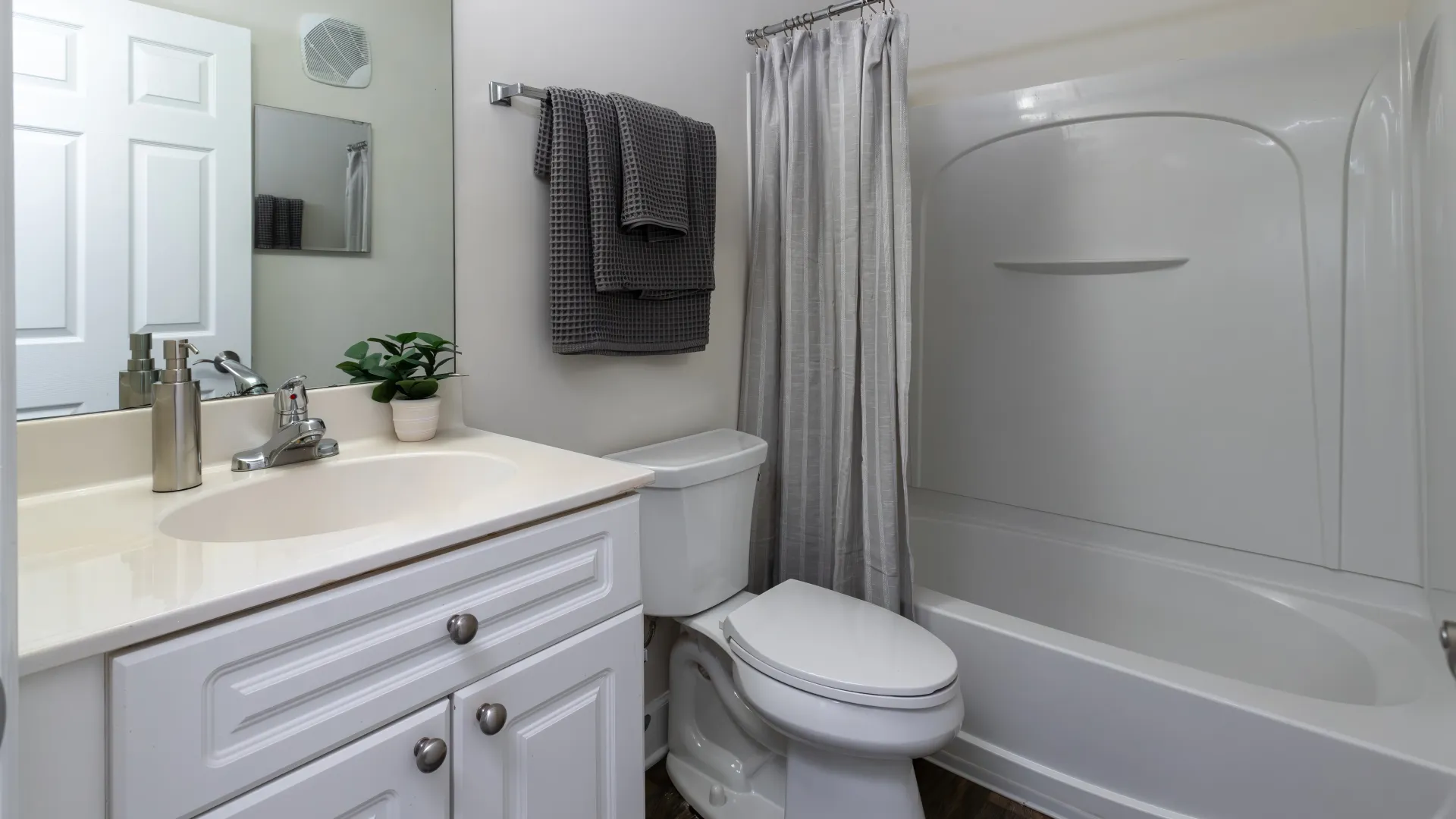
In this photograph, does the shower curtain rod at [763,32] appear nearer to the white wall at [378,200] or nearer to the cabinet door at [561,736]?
the white wall at [378,200]

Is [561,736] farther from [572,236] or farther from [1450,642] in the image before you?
[1450,642]

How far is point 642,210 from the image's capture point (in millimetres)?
1421

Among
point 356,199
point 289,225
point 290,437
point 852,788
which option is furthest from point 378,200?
point 852,788

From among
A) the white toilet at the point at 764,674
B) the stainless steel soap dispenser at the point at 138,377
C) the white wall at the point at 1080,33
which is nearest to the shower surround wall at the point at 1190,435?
the white wall at the point at 1080,33

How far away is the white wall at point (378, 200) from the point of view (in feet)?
3.56

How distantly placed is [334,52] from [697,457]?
3.23 feet

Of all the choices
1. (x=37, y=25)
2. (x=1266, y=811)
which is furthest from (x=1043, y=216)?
(x=37, y=25)

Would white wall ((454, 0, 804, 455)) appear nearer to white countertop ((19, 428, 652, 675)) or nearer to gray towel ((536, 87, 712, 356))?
gray towel ((536, 87, 712, 356))

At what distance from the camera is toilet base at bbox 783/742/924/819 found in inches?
50.9

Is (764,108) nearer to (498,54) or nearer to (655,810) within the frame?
(498,54)

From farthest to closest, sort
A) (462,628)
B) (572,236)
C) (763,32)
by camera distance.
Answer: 1. (763,32)
2. (572,236)
3. (462,628)

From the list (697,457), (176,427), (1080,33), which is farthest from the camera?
(1080,33)

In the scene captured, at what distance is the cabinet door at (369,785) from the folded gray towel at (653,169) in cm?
100

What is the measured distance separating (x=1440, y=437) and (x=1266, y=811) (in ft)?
2.59
